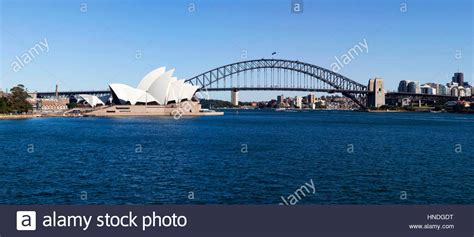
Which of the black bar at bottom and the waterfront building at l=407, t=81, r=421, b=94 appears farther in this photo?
the waterfront building at l=407, t=81, r=421, b=94

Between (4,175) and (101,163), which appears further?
(101,163)

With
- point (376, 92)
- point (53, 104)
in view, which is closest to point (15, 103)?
point (53, 104)

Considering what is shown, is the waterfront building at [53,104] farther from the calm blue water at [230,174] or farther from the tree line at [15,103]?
the calm blue water at [230,174]

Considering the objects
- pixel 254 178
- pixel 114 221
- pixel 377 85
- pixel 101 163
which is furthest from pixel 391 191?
pixel 377 85

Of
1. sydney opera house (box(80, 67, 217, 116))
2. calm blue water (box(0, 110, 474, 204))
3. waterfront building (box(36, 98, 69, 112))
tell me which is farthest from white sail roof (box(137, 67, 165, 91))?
calm blue water (box(0, 110, 474, 204))

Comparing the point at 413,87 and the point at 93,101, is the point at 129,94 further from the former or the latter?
the point at 413,87

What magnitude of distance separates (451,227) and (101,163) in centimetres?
1410

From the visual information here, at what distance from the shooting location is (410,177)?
16.1m

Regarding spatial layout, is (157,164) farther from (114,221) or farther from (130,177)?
(114,221)

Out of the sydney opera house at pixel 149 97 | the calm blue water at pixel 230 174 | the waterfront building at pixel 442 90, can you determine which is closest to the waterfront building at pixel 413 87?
the waterfront building at pixel 442 90

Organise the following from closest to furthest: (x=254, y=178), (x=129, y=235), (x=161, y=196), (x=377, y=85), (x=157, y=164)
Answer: (x=129, y=235)
(x=161, y=196)
(x=254, y=178)
(x=157, y=164)
(x=377, y=85)

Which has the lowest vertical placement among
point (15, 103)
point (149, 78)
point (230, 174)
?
point (230, 174)

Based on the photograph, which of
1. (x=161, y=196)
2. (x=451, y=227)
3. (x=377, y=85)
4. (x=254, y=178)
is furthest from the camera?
(x=377, y=85)

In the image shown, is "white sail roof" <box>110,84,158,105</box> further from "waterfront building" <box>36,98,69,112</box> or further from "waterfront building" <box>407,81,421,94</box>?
"waterfront building" <box>407,81,421,94</box>
